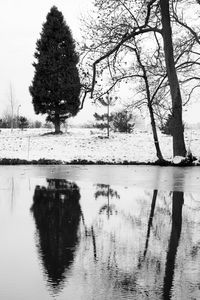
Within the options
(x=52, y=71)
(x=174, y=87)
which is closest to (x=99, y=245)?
(x=174, y=87)

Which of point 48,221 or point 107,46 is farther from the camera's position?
point 107,46

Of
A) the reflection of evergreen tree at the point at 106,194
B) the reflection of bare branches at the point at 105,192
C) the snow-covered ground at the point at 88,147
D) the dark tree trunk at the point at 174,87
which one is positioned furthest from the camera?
the snow-covered ground at the point at 88,147

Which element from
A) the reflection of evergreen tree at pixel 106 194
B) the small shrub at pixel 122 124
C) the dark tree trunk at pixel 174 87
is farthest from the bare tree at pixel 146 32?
the small shrub at pixel 122 124

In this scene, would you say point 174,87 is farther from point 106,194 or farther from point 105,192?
point 106,194

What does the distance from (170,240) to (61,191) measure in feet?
17.6

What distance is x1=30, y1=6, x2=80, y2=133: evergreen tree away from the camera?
129 feet

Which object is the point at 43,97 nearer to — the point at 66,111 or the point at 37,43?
the point at 66,111

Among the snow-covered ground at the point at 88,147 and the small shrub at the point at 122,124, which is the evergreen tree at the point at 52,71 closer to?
the snow-covered ground at the point at 88,147

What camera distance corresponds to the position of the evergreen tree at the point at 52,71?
39.3m

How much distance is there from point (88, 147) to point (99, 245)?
85.8ft

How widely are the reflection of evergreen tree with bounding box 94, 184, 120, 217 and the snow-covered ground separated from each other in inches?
541

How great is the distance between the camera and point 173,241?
5957 millimetres

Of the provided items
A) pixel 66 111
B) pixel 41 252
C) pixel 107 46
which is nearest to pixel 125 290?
pixel 41 252

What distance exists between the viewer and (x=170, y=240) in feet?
19.7
